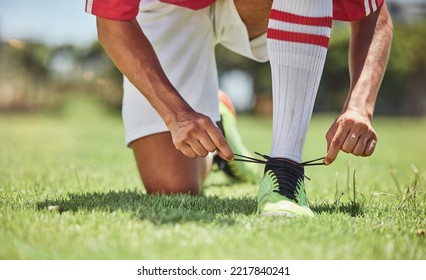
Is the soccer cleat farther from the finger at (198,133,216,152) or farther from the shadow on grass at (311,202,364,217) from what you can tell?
the finger at (198,133,216,152)

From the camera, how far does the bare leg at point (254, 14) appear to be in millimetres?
2316

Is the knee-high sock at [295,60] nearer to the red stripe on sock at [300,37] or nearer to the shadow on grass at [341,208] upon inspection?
the red stripe on sock at [300,37]

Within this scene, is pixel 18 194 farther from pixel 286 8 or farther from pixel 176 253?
pixel 286 8

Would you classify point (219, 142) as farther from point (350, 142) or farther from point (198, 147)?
point (350, 142)

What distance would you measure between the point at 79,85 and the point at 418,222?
47.7 ft

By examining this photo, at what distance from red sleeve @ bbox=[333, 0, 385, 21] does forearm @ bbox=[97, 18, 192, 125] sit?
789 millimetres

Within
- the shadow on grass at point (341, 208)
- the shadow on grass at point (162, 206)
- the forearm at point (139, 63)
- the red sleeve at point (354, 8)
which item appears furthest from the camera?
the red sleeve at point (354, 8)

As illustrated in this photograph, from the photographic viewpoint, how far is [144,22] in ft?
7.98

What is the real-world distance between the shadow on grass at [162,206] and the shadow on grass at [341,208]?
0.75 feet

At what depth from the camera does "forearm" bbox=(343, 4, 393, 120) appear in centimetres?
178

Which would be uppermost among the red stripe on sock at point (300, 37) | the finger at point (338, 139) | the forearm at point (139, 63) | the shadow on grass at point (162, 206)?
the red stripe on sock at point (300, 37)

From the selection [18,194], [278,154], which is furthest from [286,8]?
[18,194]

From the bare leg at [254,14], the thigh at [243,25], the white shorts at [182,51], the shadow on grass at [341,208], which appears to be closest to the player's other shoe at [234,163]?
the white shorts at [182,51]

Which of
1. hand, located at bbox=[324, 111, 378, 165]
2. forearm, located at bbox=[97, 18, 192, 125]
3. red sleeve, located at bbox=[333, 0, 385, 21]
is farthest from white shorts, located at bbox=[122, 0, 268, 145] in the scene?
hand, located at bbox=[324, 111, 378, 165]
